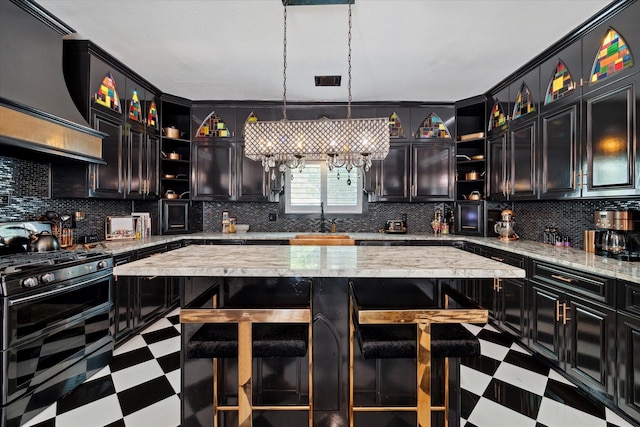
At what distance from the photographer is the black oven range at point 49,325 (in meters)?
1.62

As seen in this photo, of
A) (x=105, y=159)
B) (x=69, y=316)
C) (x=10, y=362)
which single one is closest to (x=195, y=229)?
(x=105, y=159)

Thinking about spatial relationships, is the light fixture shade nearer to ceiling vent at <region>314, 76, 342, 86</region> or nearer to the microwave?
ceiling vent at <region>314, 76, 342, 86</region>

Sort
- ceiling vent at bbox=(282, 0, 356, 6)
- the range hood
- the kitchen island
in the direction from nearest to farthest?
the kitchen island, the range hood, ceiling vent at bbox=(282, 0, 356, 6)

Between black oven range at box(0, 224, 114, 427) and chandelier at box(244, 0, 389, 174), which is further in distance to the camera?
chandelier at box(244, 0, 389, 174)

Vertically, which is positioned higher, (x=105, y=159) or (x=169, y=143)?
(x=169, y=143)

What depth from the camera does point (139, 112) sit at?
10.5ft

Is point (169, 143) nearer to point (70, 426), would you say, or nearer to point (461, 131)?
point (70, 426)

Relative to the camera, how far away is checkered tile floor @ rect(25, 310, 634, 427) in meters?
1.70

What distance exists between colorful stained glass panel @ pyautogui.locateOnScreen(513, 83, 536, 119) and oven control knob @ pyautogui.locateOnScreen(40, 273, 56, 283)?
4160 millimetres

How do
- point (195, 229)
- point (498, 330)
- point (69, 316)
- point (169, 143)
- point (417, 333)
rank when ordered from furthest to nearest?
point (195, 229), point (169, 143), point (498, 330), point (69, 316), point (417, 333)

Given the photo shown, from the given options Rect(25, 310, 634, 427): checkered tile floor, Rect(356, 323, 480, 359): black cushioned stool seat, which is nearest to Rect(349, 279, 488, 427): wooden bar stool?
Rect(356, 323, 480, 359): black cushioned stool seat

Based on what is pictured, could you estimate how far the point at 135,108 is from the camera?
10.2 feet

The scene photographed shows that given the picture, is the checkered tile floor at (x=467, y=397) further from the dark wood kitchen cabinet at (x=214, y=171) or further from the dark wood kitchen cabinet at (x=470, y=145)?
the dark wood kitchen cabinet at (x=470, y=145)

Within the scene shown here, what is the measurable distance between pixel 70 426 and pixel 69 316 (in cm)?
67
